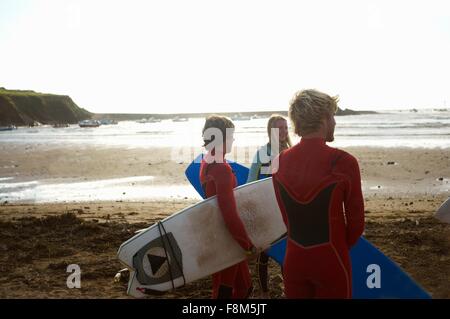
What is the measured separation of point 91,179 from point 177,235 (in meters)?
Result: 10.7

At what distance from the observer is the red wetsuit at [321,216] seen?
7.39 feet

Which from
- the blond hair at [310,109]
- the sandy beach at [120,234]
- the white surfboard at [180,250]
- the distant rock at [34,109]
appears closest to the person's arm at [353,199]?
the blond hair at [310,109]

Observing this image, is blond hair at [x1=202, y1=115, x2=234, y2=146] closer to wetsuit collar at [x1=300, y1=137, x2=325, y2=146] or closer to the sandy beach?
wetsuit collar at [x1=300, y1=137, x2=325, y2=146]

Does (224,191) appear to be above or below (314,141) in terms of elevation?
below

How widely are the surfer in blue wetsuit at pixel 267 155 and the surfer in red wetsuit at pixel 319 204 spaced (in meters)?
1.85

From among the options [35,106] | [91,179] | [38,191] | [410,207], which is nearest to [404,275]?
[410,207]

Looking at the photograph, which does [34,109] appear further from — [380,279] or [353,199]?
[353,199]

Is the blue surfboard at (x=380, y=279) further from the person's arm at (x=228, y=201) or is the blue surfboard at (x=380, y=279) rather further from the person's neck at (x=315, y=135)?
the person's neck at (x=315, y=135)

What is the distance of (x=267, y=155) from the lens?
4.43 m

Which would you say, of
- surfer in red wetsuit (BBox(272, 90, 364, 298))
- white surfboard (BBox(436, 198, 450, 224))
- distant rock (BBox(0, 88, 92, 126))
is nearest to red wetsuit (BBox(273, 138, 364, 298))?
surfer in red wetsuit (BBox(272, 90, 364, 298))

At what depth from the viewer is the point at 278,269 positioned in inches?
210

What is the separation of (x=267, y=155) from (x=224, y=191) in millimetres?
1495

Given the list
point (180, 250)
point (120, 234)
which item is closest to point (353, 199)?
point (180, 250)

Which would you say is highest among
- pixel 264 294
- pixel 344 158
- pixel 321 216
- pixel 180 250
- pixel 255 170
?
pixel 344 158
